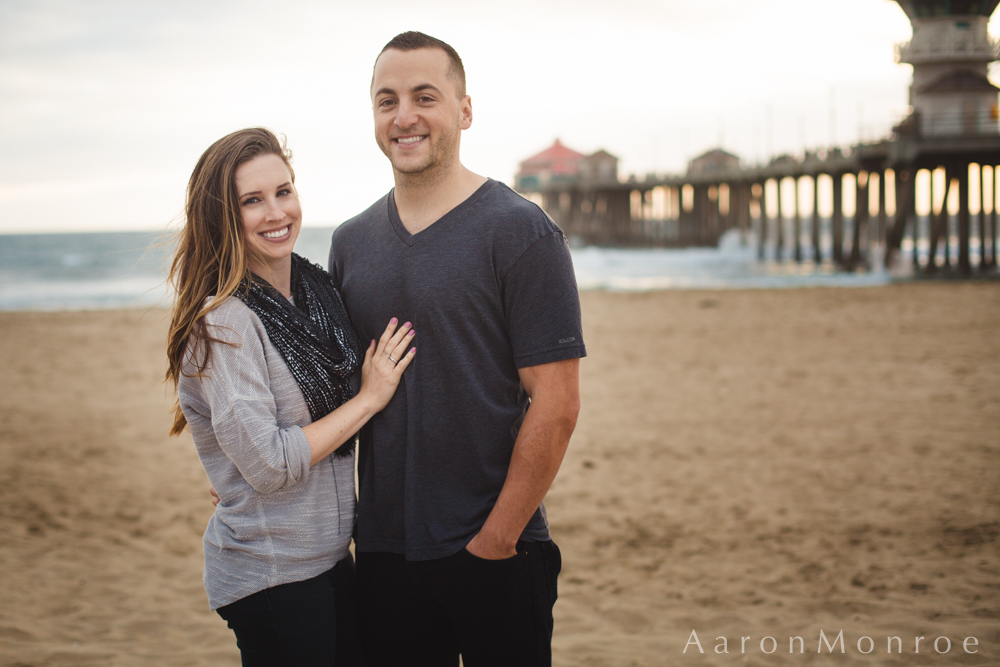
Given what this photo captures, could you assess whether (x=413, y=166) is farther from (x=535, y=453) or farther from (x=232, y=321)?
(x=535, y=453)

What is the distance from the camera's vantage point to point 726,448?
22.3 feet

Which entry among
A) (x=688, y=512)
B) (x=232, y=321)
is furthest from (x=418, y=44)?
(x=688, y=512)

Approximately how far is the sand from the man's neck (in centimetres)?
241

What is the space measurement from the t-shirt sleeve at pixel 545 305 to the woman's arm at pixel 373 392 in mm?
328

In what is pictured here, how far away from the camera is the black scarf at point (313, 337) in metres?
1.99

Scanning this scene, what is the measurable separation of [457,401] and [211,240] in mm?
805

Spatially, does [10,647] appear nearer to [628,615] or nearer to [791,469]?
[628,615]

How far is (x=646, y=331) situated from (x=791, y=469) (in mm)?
7543

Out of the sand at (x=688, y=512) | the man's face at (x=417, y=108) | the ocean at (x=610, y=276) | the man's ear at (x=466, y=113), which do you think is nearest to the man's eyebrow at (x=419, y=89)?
the man's face at (x=417, y=108)

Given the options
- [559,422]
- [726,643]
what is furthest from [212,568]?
[726,643]

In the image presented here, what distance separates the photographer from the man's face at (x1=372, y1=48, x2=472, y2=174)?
2.03 metres

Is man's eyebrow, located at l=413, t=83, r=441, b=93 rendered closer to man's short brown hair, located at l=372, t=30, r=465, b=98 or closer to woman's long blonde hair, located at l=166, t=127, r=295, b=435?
man's short brown hair, located at l=372, t=30, r=465, b=98

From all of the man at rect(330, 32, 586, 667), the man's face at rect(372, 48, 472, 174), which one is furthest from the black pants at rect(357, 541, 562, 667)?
the man's face at rect(372, 48, 472, 174)

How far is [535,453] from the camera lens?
6.38 ft
